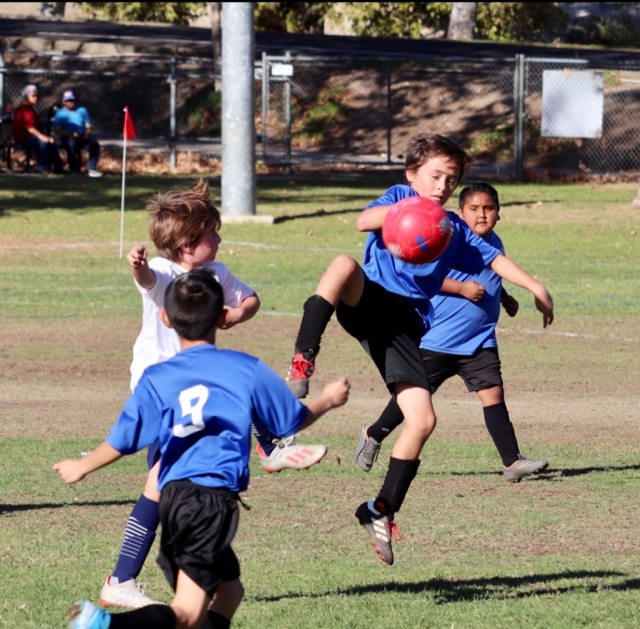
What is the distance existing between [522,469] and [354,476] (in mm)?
990

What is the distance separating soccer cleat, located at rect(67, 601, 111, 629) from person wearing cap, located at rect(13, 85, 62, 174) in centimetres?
2280

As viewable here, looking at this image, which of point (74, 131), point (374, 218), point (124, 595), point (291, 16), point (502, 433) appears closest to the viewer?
point (124, 595)

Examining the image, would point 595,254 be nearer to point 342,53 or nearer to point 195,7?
point 342,53

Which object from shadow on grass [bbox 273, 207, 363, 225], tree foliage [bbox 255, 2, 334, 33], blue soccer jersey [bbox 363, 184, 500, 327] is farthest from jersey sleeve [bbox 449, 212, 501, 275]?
tree foliage [bbox 255, 2, 334, 33]

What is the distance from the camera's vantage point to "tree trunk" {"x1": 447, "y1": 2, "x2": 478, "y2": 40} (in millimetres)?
46406

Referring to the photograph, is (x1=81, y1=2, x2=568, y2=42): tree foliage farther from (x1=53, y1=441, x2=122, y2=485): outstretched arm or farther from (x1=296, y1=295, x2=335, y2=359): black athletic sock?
(x1=53, y1=441, x2=122, y2=485): outstretched arm

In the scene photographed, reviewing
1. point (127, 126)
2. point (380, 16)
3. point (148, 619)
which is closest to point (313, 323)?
point (148, 619)

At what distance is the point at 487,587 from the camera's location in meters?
5.40

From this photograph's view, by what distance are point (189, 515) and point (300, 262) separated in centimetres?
1313

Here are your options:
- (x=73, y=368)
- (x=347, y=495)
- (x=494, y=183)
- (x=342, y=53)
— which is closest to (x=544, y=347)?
(x=73, y=368)

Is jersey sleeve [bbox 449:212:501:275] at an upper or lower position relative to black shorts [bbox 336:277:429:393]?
upper

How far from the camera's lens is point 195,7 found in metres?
51.3

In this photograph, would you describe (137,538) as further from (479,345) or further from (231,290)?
(479,345)

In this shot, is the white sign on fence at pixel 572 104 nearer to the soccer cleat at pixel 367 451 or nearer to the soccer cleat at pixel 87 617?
the soccer cleat at pixel 367 451
